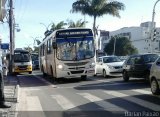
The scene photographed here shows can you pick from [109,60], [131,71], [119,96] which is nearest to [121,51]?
[109,60]

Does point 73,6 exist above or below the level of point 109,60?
above

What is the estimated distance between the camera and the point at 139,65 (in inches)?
832

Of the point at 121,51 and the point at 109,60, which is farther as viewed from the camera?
the point at 121,51

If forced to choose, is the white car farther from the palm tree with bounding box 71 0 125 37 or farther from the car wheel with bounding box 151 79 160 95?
the palm tree with bounding box 71 0 125 37

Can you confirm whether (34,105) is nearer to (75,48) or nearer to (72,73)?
(72,73)

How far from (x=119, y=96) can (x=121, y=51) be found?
3014 inches

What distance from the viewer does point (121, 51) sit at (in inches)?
3595

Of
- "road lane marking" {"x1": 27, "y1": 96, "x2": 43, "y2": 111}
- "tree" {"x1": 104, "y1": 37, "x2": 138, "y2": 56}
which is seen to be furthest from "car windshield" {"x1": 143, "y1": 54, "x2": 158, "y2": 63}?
"tree" {"x1": 104, "y1": 37, "x2": 138, "y2": 56}

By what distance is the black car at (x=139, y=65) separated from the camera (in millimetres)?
20745

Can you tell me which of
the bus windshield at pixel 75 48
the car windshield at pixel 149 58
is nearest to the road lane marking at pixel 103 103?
the car windshield at pixel 149 58

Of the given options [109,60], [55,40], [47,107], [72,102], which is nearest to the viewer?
[47,107]

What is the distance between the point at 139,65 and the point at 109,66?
5.96 metres

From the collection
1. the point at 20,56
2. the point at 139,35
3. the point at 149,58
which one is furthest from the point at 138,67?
the point at 139,35

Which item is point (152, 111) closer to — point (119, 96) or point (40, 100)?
point (119, 96)
